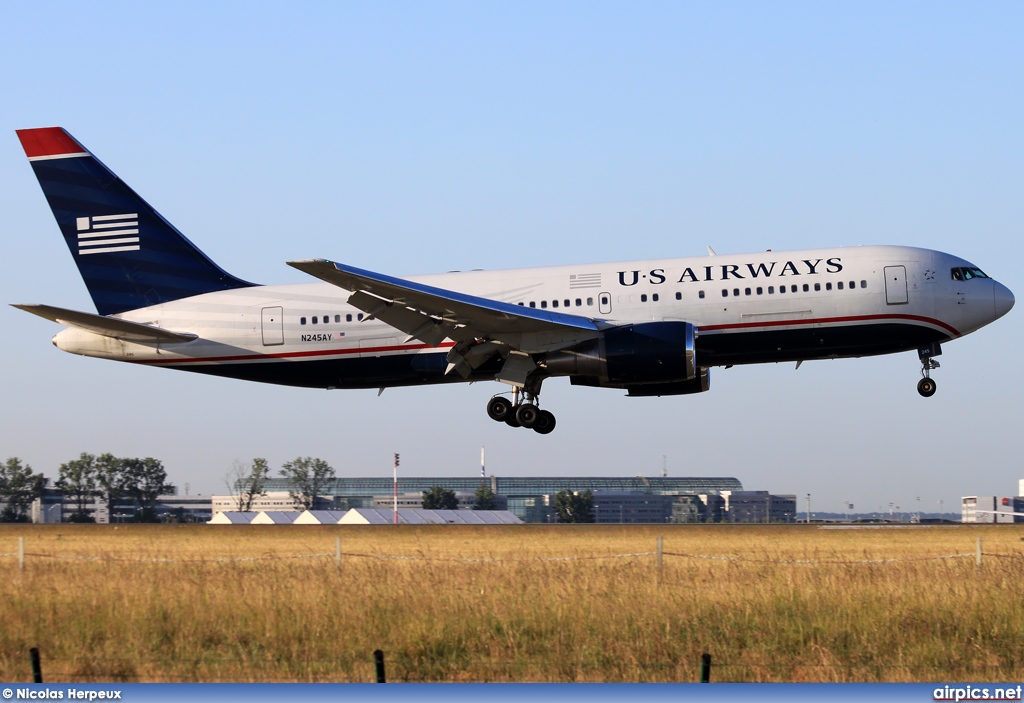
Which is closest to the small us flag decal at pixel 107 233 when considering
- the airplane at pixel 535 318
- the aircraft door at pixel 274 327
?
the airplane at pixel 535 318

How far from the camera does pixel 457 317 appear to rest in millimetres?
32750

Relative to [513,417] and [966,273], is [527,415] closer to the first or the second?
[513,417]

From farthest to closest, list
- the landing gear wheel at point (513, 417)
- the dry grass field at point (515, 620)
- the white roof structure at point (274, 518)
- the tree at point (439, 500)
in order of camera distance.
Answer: the tree at point (439, 500), the white roof structure at point (274, 518), the landing gear wheel at point (513, 417), the dry grass field at point (515, 620)

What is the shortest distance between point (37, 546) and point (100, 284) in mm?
9024

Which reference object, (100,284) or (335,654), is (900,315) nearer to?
(335,654)

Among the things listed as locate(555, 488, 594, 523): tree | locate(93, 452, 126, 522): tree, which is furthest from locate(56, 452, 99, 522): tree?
locate(555, 488, 594, 523): tree

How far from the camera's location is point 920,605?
18156 mm

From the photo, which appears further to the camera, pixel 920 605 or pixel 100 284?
pixel 100 284

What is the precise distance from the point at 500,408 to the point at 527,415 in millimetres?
935

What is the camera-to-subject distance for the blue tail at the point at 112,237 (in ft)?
125

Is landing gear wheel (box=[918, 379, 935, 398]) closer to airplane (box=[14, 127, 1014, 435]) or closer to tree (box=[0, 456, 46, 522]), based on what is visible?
airplane (box=[14, 127, 1014, 435])

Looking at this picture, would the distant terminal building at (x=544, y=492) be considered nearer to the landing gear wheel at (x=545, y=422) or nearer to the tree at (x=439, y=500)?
the tree at (x=439, y=500)

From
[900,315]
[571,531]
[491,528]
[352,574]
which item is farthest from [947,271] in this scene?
[352,574]

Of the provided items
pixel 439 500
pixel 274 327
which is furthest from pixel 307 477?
pixel 274 327
